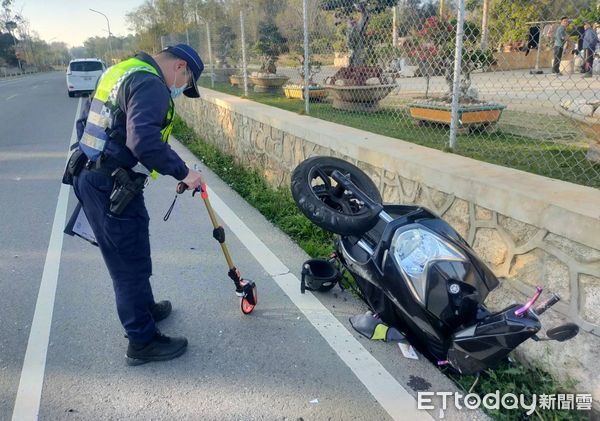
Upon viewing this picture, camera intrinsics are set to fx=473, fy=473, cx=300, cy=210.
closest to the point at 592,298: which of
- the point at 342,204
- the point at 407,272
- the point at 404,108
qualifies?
the point at 407,272

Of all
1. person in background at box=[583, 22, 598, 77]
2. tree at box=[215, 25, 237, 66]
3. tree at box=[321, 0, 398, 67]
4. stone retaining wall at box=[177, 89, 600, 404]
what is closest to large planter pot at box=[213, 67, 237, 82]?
tree at box=[215, 25, 237, 66]

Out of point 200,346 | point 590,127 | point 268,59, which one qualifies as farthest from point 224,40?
point 200,346

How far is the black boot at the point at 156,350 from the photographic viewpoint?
9.54ft

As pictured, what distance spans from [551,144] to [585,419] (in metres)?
3.96

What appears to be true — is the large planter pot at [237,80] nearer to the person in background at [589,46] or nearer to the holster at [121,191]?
the person in background at [589,46]

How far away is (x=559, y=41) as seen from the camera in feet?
11.6

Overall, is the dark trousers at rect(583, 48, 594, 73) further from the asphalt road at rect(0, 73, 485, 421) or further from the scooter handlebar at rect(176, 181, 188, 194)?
the scooter handlebar at rect(176, 181, 188, 194)

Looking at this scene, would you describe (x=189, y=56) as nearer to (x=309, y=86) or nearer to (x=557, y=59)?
(x=557, y=59)

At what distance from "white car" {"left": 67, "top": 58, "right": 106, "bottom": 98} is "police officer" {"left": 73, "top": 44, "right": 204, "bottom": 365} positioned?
20.7m

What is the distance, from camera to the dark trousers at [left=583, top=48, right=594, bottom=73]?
334 centimetres

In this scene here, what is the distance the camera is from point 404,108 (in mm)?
8664

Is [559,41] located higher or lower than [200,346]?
higher

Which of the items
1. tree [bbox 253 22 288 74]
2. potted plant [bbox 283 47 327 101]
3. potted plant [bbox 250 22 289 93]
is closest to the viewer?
potted plant [bbox 283 47 327 101]

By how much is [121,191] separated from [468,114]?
516 cm
